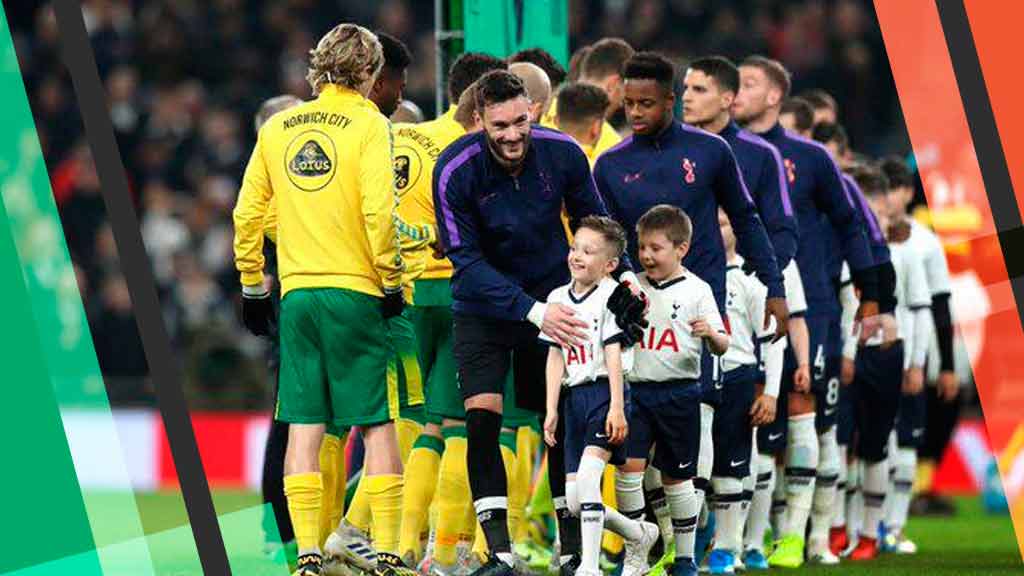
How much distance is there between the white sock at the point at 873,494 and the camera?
12531mm

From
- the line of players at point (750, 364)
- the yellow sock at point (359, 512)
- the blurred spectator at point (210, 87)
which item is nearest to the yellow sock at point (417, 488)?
the line of players at point (750, 364)

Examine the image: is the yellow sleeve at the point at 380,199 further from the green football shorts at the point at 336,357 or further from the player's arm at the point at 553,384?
the player's arm at the point at 553,384

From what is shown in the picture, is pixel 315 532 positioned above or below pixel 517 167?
below

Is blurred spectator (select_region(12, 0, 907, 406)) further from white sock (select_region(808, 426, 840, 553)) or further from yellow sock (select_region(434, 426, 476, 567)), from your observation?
yellow sock (select_region(434, 426, 476, 567))

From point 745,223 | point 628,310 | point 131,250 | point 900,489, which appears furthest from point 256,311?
point 900,489

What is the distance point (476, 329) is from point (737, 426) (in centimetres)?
179

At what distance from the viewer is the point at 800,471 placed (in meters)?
11.4

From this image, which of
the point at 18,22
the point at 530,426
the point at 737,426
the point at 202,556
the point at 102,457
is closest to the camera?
the point at 202,556

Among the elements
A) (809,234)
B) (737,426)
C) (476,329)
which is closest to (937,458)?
(809,234)

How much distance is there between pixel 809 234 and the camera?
38.0ft

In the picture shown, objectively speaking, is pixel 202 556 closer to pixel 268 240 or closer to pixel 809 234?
pixel 268 240

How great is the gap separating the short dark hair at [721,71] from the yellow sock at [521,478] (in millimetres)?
1997

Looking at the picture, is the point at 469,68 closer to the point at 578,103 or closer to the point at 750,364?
the point at 578,103

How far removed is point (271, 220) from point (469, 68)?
1.31 m
